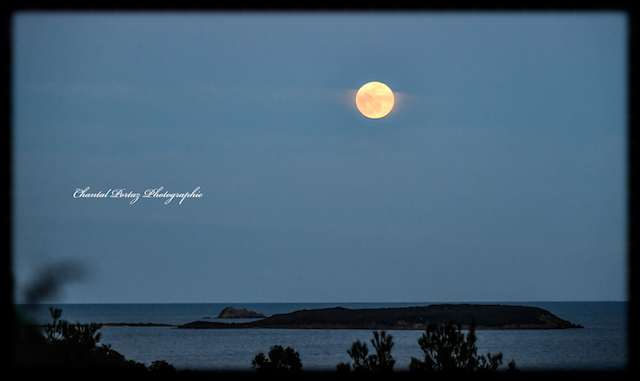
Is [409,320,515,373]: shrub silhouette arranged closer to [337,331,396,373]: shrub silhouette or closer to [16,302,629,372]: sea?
[337,331,396,373]: shrub silhouette

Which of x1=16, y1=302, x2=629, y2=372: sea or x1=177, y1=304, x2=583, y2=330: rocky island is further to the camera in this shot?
x1=177, y1=304, x2=583, y2=330: rocky island

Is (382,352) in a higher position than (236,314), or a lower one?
higher

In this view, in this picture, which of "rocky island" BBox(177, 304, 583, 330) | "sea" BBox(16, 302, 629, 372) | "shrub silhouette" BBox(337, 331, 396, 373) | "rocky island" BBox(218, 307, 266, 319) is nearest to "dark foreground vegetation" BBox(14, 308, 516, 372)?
"shrub silhouette" BBox(337, 331, 396, 373)

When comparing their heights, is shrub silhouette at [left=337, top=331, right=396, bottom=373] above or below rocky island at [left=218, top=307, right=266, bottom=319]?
above

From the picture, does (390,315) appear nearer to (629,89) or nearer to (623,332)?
(623,332)

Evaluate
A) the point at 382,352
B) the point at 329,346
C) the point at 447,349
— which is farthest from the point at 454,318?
the point at 382,352

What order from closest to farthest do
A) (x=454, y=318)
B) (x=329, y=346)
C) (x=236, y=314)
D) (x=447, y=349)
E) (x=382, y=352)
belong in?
(x=382, y=352) → (x=447, y=349) → (x=329, y=346) → (x=454, y=318) → (x=236, y=314)

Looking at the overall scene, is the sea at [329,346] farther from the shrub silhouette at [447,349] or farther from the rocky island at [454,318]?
the shrub silhouette at [447,349]

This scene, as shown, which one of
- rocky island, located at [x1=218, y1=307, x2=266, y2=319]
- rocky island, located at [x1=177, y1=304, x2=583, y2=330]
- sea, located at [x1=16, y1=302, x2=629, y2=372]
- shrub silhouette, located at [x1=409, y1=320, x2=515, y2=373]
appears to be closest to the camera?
shrub silhouette, located at [x1=409, y1=320, x2=515, y2=373]

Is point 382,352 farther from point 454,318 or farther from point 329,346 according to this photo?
point 454,318

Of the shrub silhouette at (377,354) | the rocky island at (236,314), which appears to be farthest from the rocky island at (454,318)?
the shrub silhouette at (377,354)

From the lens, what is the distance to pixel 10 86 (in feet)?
21.9
